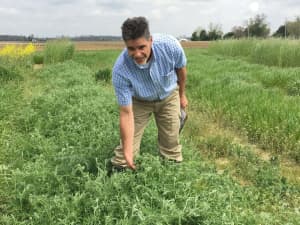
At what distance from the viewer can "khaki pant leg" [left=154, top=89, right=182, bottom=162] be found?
14.8 feet

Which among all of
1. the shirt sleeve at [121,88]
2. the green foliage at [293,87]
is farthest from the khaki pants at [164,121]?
the green foliage at [293,87]

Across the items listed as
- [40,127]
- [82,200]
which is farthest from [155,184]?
[40,127]

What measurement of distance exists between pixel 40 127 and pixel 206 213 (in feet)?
13.0

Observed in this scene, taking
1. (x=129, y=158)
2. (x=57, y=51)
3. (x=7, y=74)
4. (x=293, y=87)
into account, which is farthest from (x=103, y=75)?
(x=129, y=158)

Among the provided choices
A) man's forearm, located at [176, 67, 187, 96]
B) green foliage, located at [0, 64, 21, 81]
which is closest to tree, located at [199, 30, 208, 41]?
green foliage, located at [0, 64, 21, 81]

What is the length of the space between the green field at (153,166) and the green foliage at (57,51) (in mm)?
11101

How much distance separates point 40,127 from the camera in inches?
257

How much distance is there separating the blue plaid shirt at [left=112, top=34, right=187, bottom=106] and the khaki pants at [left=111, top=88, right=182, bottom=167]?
0.12m

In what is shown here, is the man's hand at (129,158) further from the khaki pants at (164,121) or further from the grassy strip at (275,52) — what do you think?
the grassy strip at (275,52)

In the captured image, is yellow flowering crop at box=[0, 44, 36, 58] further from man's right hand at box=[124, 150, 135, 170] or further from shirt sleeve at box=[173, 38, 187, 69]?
man's right hand at box=[124, 150, 135, 170]

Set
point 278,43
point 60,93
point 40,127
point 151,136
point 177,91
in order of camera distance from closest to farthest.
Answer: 1. point 177,91
2. point 151,136
3. point 40,127
4. point 60,93
5. point 278,43

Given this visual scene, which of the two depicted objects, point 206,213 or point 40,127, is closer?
point 206,213

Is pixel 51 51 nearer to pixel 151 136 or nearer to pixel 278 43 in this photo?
pixel 278 43

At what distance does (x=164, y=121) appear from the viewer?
15.0 feet
